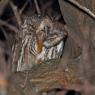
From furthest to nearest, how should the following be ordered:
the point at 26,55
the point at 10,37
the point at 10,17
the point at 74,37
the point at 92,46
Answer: the point at 10,17, the point at 10,37, the point at 26,55, the point at 74,37, the point at 92,46

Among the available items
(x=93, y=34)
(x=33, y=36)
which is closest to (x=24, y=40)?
A: (x=33, y=36)

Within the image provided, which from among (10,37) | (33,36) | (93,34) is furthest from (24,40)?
(10,37)

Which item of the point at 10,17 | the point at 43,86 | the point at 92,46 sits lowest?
the point at 43,86

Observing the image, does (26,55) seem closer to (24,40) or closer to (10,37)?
(24,40)

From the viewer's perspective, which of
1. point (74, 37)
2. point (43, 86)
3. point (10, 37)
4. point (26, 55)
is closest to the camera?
point (43, 86)

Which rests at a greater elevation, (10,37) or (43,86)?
(10,37)

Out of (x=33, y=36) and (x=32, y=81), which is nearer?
(x=32, y=81)
